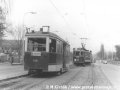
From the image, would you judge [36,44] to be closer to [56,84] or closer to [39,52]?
[39,52]

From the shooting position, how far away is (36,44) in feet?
54.9

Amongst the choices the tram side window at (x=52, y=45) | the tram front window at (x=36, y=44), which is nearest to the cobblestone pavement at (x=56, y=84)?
the tram front window at (x=36, y=44)

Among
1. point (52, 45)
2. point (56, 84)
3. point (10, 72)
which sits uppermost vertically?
point (52, 45)

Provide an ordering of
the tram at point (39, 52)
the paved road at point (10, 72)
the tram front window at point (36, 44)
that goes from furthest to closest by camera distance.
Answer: the tram front window at point (36, 44)
the tram at point (39, 52)
the paved road at point (10, 72)

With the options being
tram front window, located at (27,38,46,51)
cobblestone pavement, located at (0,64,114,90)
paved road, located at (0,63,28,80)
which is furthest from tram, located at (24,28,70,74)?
paved road, located at (0,63,28,80)

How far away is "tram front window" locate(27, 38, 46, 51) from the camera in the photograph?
16.7 m

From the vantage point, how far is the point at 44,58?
16.4 metres

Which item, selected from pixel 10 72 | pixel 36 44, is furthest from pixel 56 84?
pixel 10 72

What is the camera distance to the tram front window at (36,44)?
1666 centimetres

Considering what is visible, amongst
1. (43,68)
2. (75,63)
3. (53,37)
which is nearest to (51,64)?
(43,68)

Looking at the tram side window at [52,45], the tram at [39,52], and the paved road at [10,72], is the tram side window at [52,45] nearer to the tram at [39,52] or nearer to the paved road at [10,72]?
the tram at [39,52]

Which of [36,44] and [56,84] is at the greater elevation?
[36,44]

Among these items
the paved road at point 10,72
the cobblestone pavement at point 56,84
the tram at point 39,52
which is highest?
the tram at point 39,52

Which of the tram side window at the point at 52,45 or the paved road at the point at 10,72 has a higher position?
the tram side window at the point at 52,45
